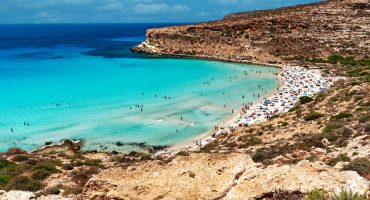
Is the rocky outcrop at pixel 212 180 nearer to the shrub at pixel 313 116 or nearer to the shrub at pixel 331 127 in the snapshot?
the shrub at pixel 331 127

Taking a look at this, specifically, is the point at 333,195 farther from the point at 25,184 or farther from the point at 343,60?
the point at 343,60

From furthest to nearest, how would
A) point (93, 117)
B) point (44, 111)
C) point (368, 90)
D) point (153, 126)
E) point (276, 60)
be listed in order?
point (276, 60) → point (44, 111) → point (93, 117) → point (153, 126) → point (368, 90)

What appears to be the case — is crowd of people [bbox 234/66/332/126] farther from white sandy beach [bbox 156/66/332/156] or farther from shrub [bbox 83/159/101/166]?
shrub [bbox 83/159/101/166]

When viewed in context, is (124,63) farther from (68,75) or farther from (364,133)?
(364,133)

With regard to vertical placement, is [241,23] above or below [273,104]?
Result: above

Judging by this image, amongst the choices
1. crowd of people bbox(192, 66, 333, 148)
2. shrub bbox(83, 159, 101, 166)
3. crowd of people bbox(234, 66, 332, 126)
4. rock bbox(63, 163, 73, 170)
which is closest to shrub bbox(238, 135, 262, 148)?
crowd of people bbox(192, 66, 333, 148)

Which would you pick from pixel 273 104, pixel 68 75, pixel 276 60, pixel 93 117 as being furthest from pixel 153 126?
pixel 276 60

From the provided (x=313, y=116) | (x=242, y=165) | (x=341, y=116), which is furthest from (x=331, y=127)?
(x=242, y=165)
